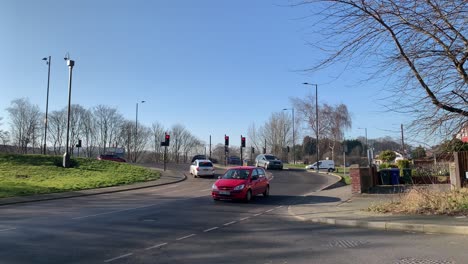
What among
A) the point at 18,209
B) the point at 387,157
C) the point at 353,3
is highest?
the point at 353,3

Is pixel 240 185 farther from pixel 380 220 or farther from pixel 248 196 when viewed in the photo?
pixel 380 220

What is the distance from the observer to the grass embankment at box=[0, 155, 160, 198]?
24206 millimetres

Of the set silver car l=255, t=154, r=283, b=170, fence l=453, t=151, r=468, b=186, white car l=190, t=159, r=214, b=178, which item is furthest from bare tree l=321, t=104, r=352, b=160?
fence l=453, t=151, r=468, b=186

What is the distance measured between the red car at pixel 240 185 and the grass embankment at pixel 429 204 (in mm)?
6000

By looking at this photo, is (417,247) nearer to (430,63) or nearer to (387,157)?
(430,63)

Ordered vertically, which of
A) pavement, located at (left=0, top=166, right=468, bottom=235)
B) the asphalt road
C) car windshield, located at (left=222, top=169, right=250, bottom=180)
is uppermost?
car windshield, located at (left=222, top=169, right=250, bottom=180)

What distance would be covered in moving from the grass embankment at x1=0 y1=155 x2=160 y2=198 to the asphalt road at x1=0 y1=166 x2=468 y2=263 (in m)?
11.1

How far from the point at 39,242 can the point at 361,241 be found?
697cm

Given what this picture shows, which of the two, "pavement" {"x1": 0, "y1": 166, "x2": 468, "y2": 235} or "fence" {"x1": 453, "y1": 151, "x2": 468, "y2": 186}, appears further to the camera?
"fence" {"x1": 453, "y1": 151, "x2": 468, "y2": 186}

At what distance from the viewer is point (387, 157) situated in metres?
41.9

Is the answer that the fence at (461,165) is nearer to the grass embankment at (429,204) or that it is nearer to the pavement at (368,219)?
the pavement at (368,219)

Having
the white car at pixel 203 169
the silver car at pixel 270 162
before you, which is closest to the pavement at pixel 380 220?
the white car at pixel 203 169

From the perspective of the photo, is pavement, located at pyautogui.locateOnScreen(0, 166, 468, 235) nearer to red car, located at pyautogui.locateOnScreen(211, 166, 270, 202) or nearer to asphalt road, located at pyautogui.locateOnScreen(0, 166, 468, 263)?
asphalt road, located at pyautogui.locateOnScreen(0, 166, 468, 263)

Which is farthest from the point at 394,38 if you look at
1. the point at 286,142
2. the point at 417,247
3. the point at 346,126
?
the point at 286,142
